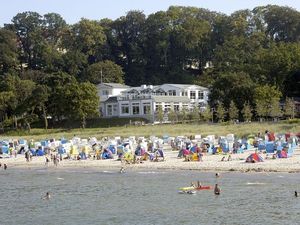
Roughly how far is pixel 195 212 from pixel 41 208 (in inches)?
318

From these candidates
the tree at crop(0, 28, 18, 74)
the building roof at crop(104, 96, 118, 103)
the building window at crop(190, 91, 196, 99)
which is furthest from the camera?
the tree at crop(0, 28, 18, 74)

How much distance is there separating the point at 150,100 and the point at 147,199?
58477 millimetres

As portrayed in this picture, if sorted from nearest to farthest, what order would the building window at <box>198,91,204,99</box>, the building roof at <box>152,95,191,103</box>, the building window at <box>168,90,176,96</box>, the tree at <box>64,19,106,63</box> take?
the building roof at <box>152,95,191,103</box>
the building window at <box>168,90,176,96</box>
the building window at <box>198,91,204,99</box>
the tree at <box>64,19,106,63</box>

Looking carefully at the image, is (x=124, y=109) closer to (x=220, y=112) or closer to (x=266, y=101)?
(x=220, y=112)

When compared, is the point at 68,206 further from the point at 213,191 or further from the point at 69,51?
the point at 69,51

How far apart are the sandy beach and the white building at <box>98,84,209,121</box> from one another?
36.2 meters

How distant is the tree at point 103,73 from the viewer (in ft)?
361

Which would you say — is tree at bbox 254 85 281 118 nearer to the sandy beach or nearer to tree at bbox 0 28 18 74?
the sandy beach

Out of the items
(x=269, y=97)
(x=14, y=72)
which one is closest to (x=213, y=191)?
(x=269, y=97)

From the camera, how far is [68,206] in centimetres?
3147

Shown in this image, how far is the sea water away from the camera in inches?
1088

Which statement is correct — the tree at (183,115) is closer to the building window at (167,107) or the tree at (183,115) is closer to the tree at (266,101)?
the building window at (167,107)

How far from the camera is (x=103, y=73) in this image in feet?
362

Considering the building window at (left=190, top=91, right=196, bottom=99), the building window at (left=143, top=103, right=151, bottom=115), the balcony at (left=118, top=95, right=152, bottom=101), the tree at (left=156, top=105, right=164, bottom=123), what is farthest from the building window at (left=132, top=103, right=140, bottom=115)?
the building window at (left=190, top=91, right=196, bottom=99)
